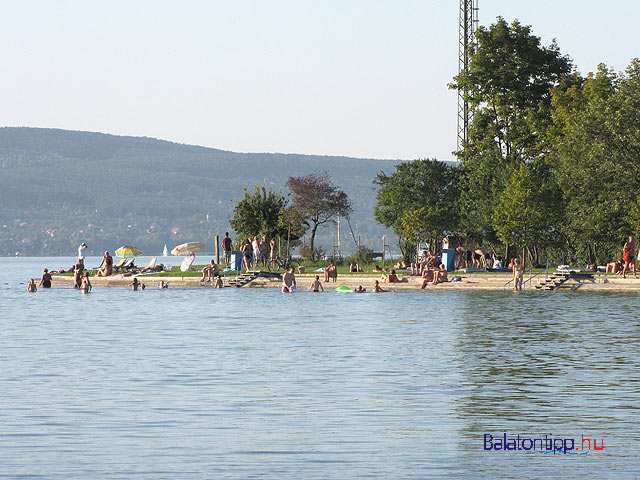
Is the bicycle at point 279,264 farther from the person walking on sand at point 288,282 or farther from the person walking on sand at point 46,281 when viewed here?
the person walking on sand at point 46,281

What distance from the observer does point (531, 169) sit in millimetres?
60188

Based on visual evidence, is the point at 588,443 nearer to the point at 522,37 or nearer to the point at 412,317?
the point at 412,317

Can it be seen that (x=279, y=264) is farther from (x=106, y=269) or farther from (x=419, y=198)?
(x=419, y=198)

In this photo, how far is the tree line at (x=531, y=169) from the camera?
5338 cm

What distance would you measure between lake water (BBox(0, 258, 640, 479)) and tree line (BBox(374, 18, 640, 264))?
792 inches

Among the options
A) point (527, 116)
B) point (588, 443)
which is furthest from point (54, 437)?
point (527, 116)

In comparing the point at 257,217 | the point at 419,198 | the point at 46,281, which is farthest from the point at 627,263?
the point at 46,281

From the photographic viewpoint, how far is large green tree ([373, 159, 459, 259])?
64.1 meters

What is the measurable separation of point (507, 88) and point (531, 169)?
351 inches

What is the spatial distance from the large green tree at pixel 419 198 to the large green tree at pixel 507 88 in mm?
1262

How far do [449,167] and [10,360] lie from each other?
48.4 meters

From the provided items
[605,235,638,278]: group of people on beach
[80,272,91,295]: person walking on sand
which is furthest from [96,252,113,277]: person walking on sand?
[605,235,638,278]: group of people on beach

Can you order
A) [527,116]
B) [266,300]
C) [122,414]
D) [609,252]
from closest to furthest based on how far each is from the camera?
[122,414] < [266,300] < [609,252] < [527,116]

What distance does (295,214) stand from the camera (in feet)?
218
